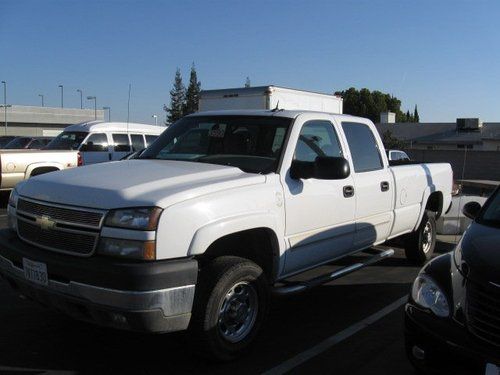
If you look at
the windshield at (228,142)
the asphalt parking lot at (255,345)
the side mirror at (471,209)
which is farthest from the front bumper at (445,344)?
the windshield at (228,142)

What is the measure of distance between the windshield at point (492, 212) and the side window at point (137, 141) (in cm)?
1273

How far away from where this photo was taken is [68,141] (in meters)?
15.1

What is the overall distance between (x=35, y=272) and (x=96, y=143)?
11778 millimetres

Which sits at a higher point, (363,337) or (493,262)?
(493,262)

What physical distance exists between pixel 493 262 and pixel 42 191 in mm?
3108

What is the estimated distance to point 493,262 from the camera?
3.36 meters

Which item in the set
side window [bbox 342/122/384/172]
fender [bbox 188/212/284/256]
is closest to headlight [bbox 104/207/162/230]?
fender [bbox 188/212/284/256]

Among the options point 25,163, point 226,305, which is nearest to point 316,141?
point 226,305

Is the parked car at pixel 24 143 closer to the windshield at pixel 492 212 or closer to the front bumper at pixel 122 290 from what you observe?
the front bumper at pixel 122 290

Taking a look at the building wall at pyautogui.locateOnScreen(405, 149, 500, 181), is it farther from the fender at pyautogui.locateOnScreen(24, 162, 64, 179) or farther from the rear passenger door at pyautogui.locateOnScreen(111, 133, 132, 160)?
the fender at pyautogui.locateOnScreen(24, 162, 64, 179)

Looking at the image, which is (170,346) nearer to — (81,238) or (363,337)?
(81,238)

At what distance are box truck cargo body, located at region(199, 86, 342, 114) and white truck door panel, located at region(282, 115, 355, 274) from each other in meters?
7.52

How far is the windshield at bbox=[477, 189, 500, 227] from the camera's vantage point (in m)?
4.11

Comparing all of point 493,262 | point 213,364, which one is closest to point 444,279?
point 493,262
